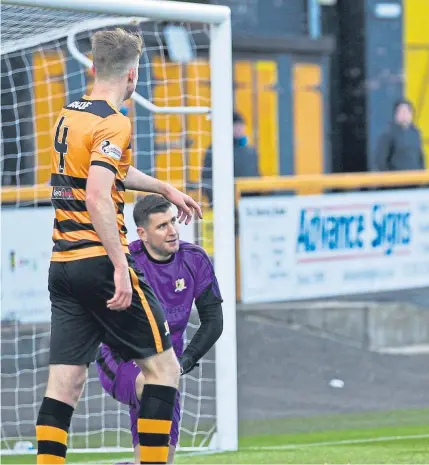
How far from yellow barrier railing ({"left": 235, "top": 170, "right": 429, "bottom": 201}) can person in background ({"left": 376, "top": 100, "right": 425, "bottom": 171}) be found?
152 cm

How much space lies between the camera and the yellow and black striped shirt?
5117 millimetres

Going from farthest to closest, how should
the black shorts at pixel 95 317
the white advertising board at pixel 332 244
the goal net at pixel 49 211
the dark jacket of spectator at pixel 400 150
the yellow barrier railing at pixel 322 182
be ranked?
the dark jacket of spectator at pixel 400 150 < the yellow barrier railing at pixel 322 182 < the white advertising board at pixel 332 244 < the goal net at pixel 49 211 < the black shorts at pixel 95 317

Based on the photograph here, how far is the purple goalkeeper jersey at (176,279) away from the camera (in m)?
6.09

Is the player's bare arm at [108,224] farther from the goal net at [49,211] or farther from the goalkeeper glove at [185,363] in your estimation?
the goal net at [49,211]

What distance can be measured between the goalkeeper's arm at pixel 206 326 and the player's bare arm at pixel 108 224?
0.99 metres

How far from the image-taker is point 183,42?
15969mm

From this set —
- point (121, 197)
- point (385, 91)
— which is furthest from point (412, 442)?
point (385, 91)

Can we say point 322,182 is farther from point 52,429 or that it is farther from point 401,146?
point 52,429

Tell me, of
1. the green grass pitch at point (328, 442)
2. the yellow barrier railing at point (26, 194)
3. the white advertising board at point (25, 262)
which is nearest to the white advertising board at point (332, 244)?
the yellow barrier railing at point (26, 194)

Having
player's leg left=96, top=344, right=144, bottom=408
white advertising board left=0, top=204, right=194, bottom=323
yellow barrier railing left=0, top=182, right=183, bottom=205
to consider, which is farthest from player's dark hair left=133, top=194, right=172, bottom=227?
yellow barrier railing left=0, top=182, right=183, bottom=205

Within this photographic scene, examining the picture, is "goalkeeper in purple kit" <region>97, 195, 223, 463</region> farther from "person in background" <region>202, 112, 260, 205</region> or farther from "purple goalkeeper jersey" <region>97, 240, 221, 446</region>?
"person in background" <region>202, 112, 260, 205</region>

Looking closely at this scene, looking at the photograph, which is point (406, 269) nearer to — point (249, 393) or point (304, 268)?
point (304, 268)

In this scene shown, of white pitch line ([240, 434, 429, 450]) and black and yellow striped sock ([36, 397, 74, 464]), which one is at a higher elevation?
black and yellow striped sock ([36, 397, 74, 464])

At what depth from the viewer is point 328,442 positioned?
811cm
